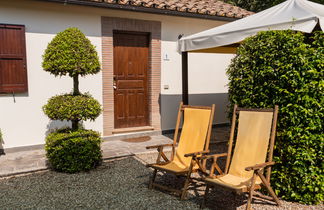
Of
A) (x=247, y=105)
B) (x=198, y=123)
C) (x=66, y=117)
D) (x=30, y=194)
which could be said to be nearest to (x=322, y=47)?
(x=247, y=105)

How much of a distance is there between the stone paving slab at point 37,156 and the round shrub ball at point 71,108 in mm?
1075

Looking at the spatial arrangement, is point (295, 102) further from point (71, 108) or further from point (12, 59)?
point (12, 59)

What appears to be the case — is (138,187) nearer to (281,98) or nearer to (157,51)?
(281,98)

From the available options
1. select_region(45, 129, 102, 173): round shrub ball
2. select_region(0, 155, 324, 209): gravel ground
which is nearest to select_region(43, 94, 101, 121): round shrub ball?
select_region(45, 129, 102, 173): round shrub ball

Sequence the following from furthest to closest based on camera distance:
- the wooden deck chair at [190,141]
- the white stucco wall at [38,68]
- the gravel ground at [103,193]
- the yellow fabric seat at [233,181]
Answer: the white stucco wall at [38,68]
the wooden deck chair at [190,141]
the gravel ground at [103,193]
the yellow fabric seat at [233,181]

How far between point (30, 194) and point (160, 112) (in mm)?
4410

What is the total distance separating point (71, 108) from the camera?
4.70 m

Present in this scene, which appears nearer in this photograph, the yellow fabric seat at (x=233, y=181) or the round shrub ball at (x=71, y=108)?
the yellow fabric seat at (x=233, y=181)

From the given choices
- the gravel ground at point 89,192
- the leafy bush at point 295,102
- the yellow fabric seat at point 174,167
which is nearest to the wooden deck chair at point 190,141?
the yellow fabric seat at point 174,167

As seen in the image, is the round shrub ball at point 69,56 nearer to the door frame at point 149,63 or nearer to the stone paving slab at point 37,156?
the stone paving slab at point 37,156

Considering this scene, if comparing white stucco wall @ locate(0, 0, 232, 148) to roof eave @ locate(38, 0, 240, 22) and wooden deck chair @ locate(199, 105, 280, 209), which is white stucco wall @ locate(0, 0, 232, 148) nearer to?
roof eave @ locate(38, 0, 240, 22)

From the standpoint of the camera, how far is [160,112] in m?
7.89

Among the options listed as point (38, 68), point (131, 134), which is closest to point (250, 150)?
point (131, 134)

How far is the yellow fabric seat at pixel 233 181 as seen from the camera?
322cm
